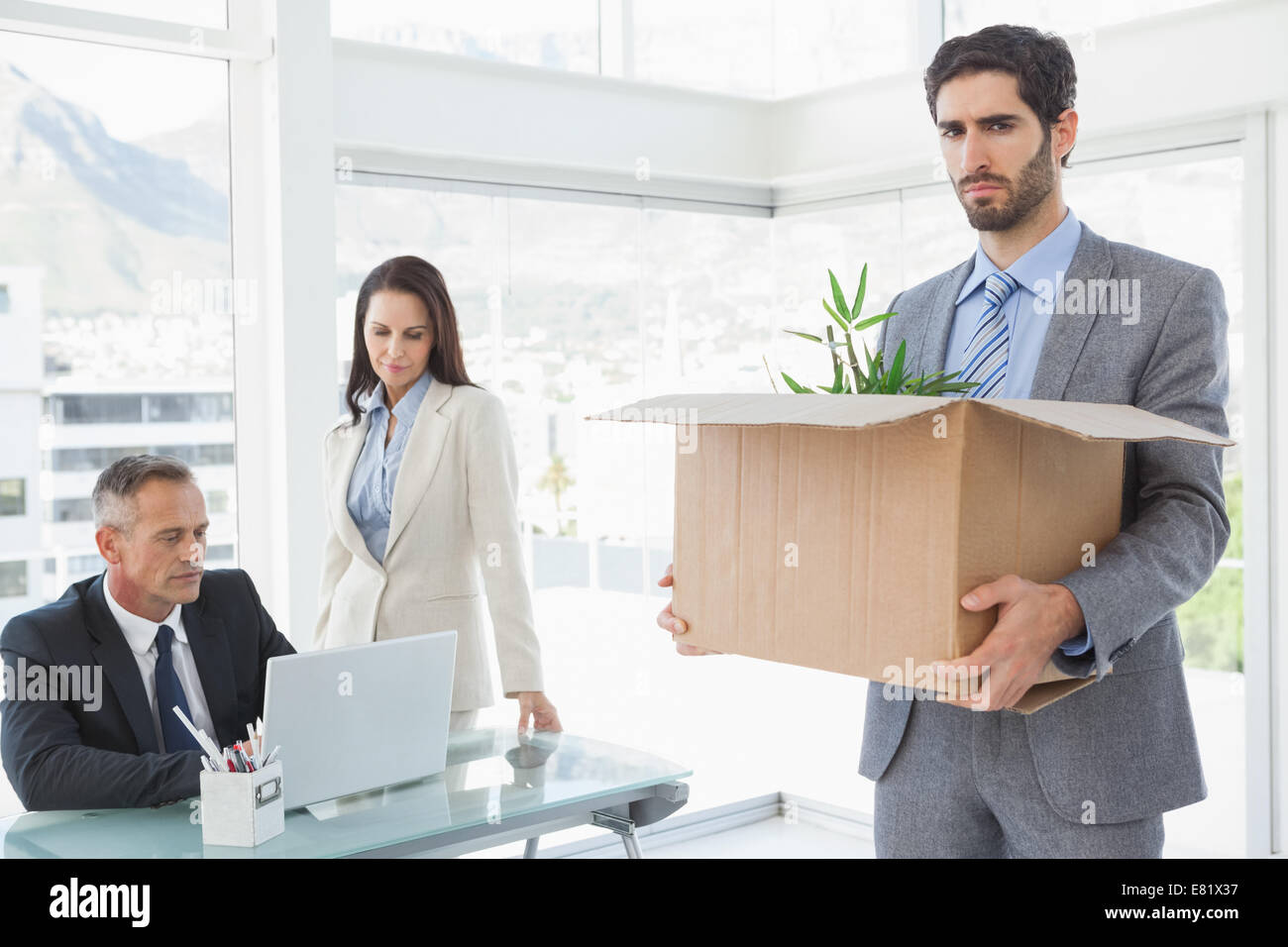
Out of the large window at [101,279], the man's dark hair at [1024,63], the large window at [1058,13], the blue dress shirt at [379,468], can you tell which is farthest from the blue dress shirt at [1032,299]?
the large window at [101,279]

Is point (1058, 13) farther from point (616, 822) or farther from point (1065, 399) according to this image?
point (616, 822)

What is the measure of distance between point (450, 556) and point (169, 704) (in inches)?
25.3

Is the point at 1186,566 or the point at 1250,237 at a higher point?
the point at 1250,237

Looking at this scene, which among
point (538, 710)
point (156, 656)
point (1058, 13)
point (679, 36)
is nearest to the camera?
point (156, 656)

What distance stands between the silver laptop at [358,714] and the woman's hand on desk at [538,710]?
1.51 feet

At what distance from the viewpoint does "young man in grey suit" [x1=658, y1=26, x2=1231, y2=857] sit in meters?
1.47

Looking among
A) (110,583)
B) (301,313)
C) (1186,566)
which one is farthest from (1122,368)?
(301,313)

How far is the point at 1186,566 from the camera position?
4.58 feet

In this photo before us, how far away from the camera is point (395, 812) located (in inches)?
76.0

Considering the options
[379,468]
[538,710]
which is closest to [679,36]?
[379,468]

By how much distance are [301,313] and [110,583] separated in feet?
4.41

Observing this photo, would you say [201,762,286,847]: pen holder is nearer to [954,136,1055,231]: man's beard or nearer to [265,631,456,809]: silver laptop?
[265,631,456,809]: silver laptop

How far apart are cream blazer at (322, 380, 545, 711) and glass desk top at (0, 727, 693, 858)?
304mm
